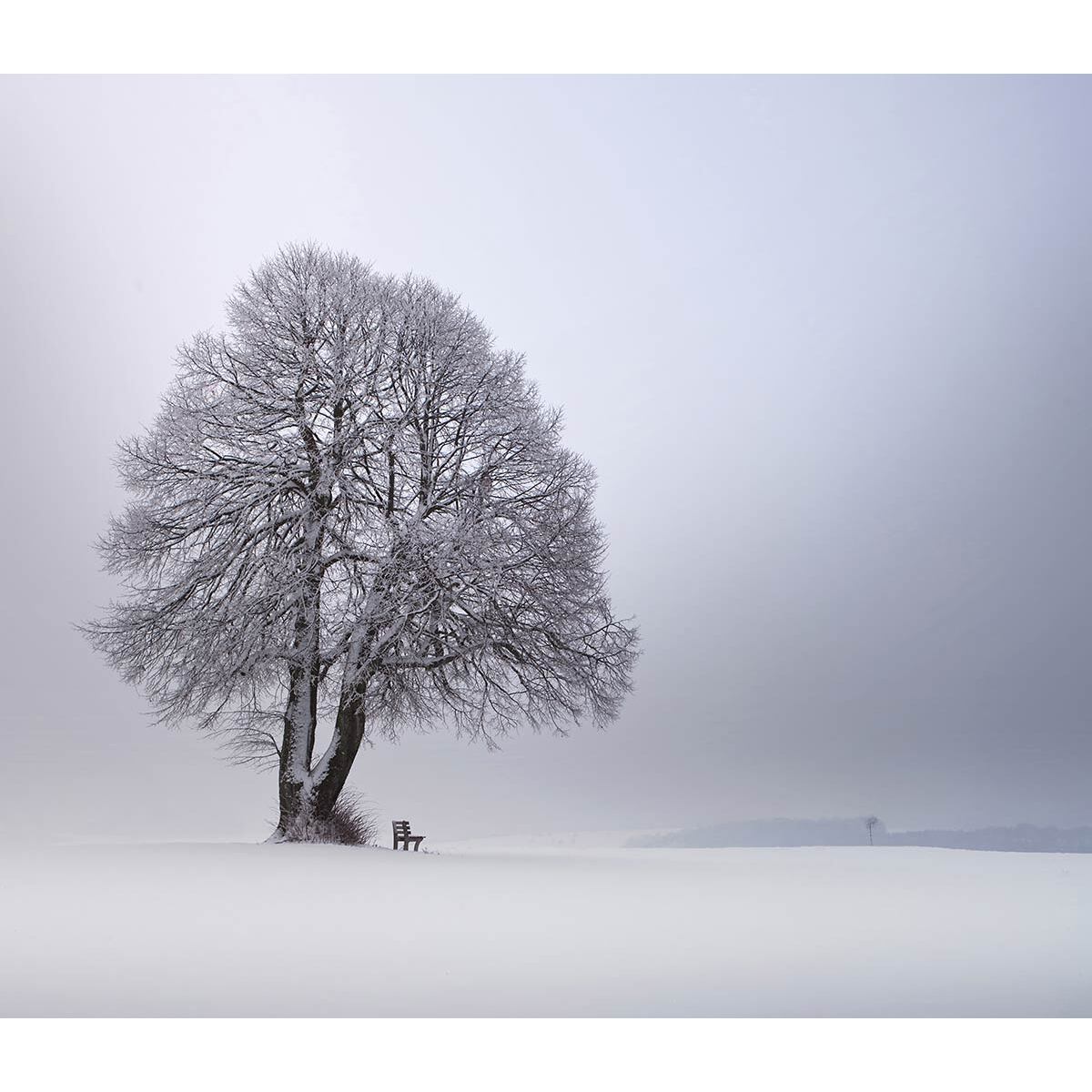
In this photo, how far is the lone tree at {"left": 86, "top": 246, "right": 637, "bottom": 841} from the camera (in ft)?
45.2

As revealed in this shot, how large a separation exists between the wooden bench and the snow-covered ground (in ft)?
13.5

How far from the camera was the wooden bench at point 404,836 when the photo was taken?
49.6ft

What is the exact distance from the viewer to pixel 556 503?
14.7 meters

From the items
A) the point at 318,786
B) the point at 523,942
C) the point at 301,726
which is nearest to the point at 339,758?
the point at 318,786

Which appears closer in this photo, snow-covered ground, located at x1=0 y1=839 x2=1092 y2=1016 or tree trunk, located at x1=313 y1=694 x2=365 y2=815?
snow-covered ground, located at x1=0 y1=839 x2=1092 y2=1016

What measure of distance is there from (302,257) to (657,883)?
35.4 ft

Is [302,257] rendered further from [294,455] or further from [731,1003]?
[731,1003]

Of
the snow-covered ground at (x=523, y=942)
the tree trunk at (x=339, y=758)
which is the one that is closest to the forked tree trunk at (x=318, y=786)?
the tree trunk at (x=339, y=758)

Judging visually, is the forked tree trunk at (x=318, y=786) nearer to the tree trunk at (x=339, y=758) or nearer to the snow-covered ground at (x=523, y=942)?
the tree trunk at (x=339, y=758)

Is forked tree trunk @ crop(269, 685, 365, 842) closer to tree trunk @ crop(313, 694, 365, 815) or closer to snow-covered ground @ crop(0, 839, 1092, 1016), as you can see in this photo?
tree trunk @ crop(313, 694, 365, 815)

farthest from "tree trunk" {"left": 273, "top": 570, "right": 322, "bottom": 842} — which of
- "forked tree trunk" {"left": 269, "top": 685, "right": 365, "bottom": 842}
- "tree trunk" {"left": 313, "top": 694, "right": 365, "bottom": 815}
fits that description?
"tree trunk" {"left": 313, "top": 694, "right": 365, "bottom": 815}

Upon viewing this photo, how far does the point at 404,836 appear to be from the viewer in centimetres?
1515

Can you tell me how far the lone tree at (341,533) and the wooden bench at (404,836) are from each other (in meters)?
1.54

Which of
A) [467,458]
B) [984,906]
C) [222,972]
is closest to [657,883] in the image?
[984,906]
